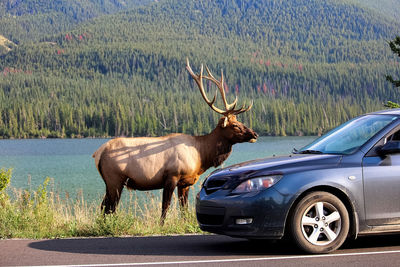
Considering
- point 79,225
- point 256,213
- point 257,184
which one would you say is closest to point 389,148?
point 257,184

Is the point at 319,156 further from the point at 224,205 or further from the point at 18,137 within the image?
the point at 18,137

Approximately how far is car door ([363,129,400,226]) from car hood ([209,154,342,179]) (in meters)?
0.42

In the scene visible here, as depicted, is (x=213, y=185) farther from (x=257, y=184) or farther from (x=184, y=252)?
(x=184, y=252)

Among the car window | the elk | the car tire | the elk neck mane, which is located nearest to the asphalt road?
the car tire

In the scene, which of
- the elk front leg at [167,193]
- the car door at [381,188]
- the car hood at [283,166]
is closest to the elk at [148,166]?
the elk front leg at [167,193]

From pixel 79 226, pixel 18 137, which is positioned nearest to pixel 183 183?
pixel 79 226

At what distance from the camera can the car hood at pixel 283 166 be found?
8.48m

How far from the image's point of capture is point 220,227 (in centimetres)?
855

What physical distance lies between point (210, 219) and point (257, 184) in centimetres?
82

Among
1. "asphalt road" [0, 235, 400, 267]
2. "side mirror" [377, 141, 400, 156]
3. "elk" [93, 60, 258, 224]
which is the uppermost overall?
"side mirror" [377, 141, 400, 156]

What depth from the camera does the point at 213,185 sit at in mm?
8891

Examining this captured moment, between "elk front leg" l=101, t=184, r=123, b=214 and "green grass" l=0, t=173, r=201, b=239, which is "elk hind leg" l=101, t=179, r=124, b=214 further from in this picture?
"green grass" l=0, t=173, r=201, b=239

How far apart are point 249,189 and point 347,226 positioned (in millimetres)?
1276

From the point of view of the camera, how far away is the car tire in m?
8.30
